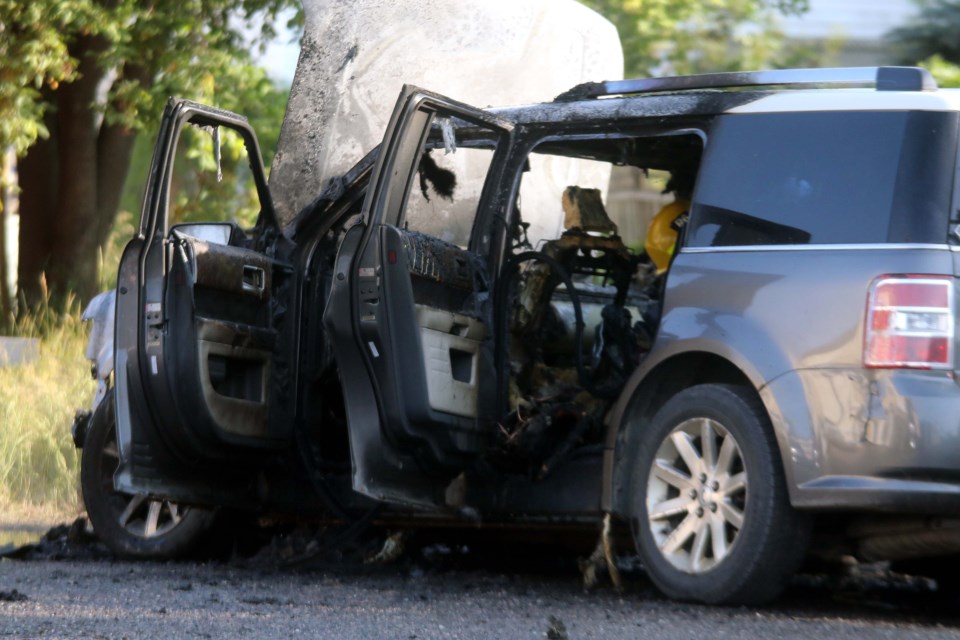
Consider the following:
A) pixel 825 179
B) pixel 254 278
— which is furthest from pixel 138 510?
pixel 825 179

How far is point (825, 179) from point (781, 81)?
0.64 meters

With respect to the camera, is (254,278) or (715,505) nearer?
(715,505)

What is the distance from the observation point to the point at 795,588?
285 inches

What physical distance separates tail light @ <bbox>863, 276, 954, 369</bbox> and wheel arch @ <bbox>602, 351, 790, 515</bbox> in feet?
2.86

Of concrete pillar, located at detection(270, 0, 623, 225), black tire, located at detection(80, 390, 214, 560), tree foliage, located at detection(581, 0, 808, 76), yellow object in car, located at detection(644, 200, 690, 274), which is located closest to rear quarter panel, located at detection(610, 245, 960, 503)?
yellow object in car, located at detection(644, 200, 690, 274)

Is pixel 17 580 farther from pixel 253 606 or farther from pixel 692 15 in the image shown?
pixel 692 15

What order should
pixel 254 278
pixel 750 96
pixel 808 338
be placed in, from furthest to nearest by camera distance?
pixel 254 278, pixel 750 96, pixel 808 338

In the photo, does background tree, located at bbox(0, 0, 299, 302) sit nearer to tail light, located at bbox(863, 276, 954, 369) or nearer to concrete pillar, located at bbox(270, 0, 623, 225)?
concrete pillar, located at bbox(270, 0, 623, 225)

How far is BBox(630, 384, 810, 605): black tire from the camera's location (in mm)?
5672

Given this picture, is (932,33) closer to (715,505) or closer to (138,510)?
(138,510)

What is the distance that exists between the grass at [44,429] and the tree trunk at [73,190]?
1716mm

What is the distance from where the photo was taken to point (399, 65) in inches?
441

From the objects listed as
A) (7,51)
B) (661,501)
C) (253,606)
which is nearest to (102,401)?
(253,606)

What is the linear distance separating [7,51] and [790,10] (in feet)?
46.5
